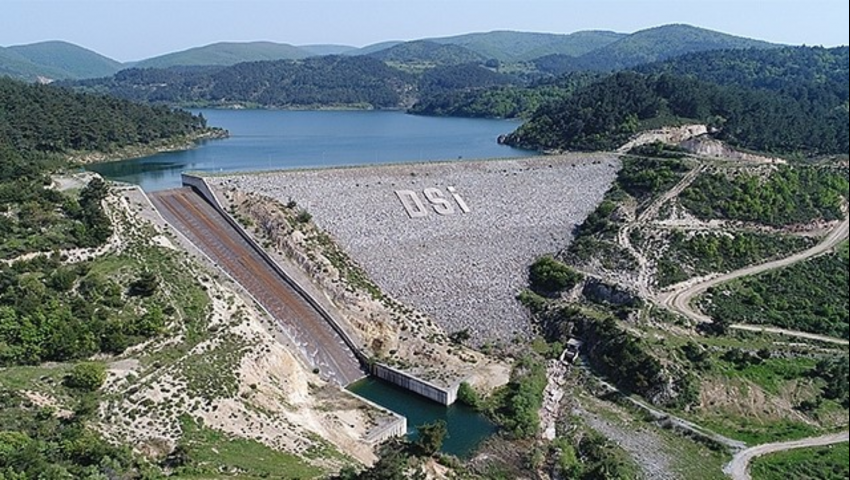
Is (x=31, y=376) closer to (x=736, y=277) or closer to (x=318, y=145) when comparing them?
(x=736, y=277)

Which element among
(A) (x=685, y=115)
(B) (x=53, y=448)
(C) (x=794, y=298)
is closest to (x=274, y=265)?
(B) (x=53, y=448)

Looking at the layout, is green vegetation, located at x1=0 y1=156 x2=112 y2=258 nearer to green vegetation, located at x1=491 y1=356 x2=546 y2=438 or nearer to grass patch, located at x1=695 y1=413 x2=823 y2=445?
green vegetation, located at x1=491 y1=356 x2=546 y2=438

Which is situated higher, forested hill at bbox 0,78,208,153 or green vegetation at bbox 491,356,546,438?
forested hill at bbox 0,78,208,153

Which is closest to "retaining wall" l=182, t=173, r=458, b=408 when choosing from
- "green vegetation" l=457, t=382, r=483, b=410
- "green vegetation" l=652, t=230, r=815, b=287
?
"green vegetation" l=457, t=382, r=483, b=410

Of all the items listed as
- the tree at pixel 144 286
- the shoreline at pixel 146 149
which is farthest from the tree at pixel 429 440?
the shoreline at pixel 146 149

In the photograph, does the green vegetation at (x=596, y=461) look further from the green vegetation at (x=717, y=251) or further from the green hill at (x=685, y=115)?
the green hill at (x=685, y=115)

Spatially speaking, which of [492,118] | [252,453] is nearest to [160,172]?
Result: [252,453]

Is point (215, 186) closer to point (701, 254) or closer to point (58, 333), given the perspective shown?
point (58, 333)
